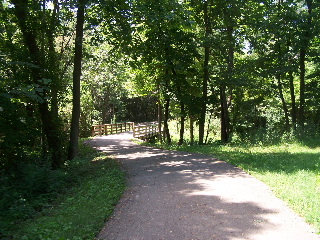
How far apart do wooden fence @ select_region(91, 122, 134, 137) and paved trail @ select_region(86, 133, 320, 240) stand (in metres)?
20.5

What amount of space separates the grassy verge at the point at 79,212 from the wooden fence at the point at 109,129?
19.3 meters

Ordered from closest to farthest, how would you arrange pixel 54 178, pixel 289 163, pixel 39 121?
pixel 54 178 → pixel 289 163 → pixel 39 121

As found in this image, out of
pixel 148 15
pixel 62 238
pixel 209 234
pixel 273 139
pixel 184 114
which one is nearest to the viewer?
pixel 62 238

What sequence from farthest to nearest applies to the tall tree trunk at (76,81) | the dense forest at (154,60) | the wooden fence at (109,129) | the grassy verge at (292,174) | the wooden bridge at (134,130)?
the wooden fence at (109,129) → the wooden bridge at (134,130) → the tall tree trunk at (76,81) → the dense forest at (154,60) → the grassy verge at (292,174)

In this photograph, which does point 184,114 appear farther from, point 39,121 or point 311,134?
point 39,121

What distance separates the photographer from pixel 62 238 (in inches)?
174

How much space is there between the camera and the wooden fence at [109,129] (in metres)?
29.2

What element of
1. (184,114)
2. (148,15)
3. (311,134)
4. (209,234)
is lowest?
(209,234)

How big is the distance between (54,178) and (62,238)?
4.98 metres

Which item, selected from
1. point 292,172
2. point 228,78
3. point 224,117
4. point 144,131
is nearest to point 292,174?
point 292,172

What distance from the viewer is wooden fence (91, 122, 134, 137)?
29.2 meters

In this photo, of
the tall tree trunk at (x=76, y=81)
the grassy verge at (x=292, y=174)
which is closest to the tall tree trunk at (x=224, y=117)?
the grassy verge at (x=292, y=174)

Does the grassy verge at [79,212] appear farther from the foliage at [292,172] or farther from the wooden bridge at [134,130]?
the wooden bridge at [134,130]

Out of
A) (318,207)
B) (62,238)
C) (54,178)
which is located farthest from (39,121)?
(318,207)
